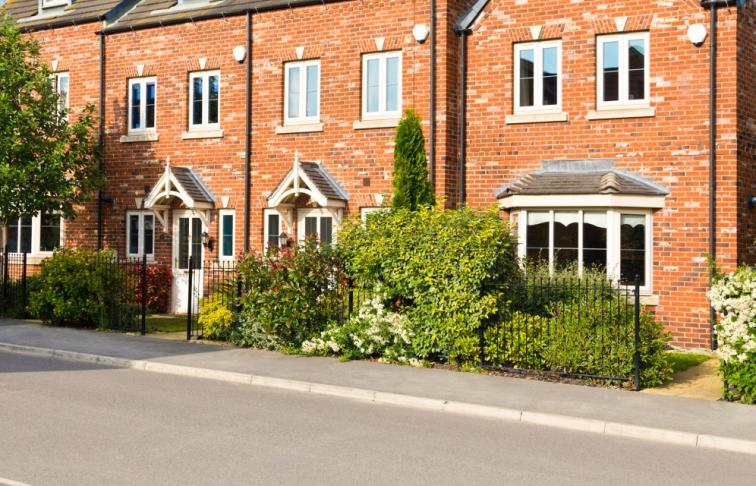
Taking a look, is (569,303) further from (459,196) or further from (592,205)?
(459,196)

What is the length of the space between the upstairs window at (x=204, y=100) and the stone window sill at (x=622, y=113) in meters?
8.53

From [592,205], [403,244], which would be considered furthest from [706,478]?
[592,205]

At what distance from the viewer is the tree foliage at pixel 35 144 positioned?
18234 mm

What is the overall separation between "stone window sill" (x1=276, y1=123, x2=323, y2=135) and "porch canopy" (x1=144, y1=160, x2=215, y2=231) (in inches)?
92.0

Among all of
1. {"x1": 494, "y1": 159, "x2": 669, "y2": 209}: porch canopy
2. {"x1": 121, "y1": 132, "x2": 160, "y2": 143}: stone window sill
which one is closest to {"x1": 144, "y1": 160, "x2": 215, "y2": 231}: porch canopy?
{"x1": 121, "y1": 132, "x2": 160, "y2": 143}: stone window sill

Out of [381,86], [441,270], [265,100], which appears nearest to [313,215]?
[265,100]

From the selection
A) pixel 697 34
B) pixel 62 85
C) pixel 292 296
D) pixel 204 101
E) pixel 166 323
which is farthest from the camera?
pixel 62 85

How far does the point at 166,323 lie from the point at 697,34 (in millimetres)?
11697

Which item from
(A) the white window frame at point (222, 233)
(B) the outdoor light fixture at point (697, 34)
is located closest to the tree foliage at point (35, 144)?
(A) the white window frame at point (222, 233)

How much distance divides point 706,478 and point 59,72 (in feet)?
63.8

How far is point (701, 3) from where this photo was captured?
14.9 meters

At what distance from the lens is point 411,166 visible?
16.0 meters

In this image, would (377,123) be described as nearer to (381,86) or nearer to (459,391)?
(381,86)

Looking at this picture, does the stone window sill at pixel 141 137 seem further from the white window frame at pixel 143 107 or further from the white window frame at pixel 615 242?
the white window frame at pixel 615 242
